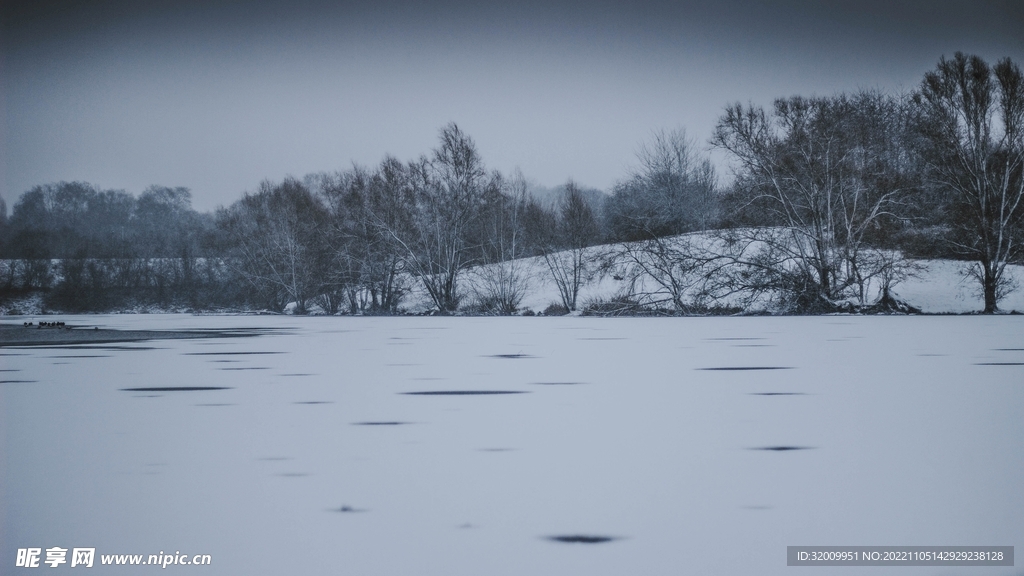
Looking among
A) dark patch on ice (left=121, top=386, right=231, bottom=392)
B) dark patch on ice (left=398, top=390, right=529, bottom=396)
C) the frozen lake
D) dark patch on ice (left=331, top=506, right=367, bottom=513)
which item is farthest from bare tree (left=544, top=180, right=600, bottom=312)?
dark patch on ice (left=331, top=506, right=367, bottom=513)

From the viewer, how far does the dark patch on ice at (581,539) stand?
199 cm

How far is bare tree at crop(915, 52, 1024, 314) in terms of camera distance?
51.2 ft

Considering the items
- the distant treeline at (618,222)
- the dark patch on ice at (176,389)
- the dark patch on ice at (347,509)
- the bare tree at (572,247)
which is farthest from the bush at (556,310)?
the dark patch on ice at (347,509)

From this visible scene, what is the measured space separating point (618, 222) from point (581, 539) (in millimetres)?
17028

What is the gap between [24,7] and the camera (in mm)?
6156

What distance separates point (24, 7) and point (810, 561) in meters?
7.18

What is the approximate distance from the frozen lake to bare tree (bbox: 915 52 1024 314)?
1192 centimetres

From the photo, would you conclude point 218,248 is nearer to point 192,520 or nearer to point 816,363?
point 816,363

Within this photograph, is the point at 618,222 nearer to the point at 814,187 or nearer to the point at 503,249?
the point at 503,249

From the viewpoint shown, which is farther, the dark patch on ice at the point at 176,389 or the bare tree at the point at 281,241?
the bare tree at the point at 281,241

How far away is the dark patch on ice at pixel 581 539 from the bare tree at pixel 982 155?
53.7 feet

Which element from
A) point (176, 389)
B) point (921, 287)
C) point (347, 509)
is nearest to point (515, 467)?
point (347, 509)

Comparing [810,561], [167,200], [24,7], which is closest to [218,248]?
[167,200]

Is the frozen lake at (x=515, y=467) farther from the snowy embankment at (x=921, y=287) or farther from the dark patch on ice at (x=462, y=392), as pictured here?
the snowy embankment at (x=921, y=287)
